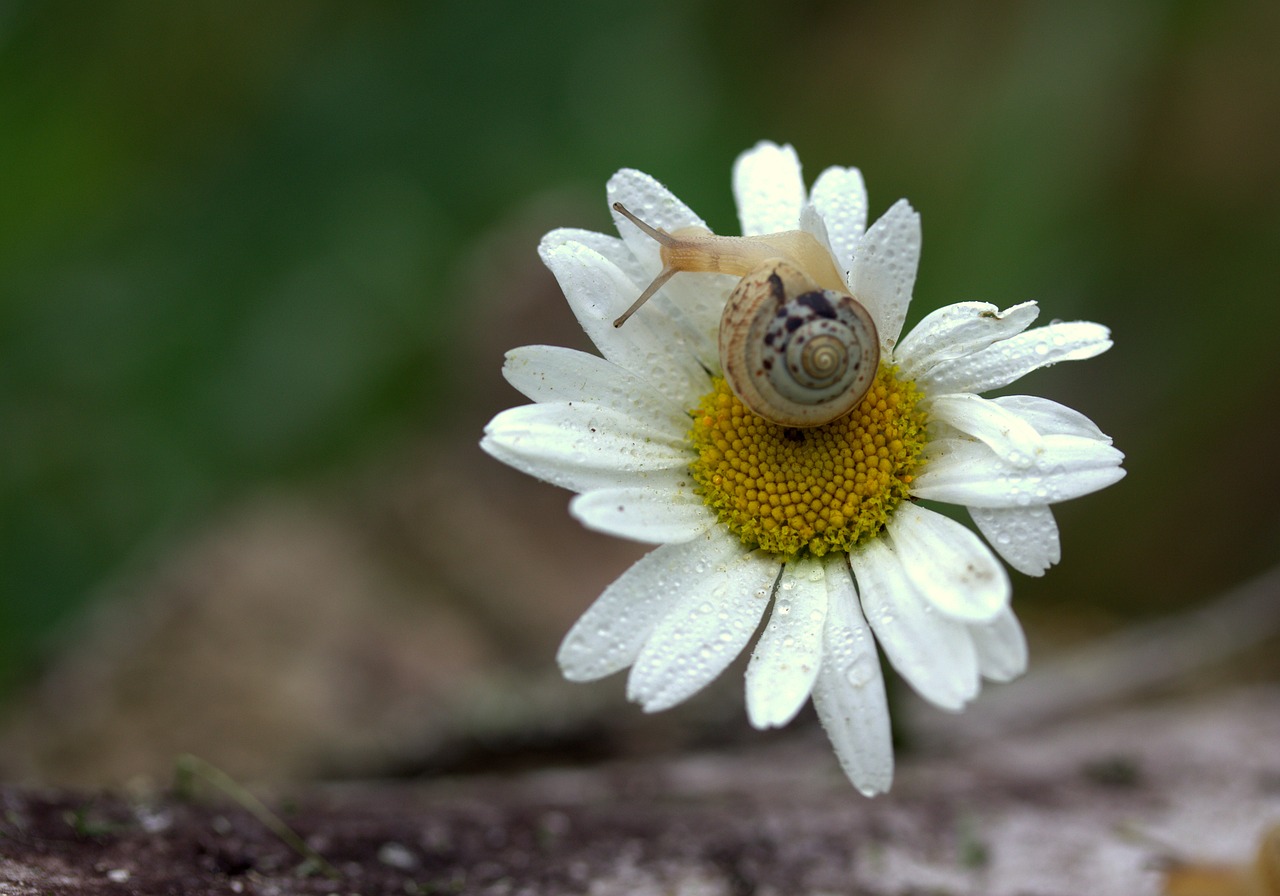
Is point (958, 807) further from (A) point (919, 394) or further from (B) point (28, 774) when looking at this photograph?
(B) point (28, 774)

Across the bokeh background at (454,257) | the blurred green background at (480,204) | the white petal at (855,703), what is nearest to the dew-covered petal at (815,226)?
the white petal at (855,703)

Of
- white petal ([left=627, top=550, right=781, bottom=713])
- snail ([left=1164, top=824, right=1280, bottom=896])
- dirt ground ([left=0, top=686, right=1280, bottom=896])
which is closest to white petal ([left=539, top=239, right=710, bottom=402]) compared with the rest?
white petal ([left=627, top=550, right=781, bottom=713])

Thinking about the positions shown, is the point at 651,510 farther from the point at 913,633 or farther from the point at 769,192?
the point at 769,192

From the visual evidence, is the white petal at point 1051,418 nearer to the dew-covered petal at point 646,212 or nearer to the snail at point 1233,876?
the dew-covered petal at point 646,212

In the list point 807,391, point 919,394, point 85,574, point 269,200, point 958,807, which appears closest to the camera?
point 807,391

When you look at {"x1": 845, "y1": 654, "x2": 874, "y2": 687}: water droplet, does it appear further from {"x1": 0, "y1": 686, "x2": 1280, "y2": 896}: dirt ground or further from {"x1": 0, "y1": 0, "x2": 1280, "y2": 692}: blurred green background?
{"x1": 0, "y1": 0, "x2": 1280, "y2": 692}: blurred green background

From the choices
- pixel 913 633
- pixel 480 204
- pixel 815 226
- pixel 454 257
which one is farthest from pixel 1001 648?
pixel 480 204

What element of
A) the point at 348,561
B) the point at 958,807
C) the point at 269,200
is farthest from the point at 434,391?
the point at 958,807
